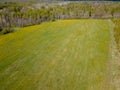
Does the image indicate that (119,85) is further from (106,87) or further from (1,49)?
(1,49)

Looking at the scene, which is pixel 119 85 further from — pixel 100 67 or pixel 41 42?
pixel 41 42

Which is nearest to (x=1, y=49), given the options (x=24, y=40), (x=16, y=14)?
(x=24, y=40)

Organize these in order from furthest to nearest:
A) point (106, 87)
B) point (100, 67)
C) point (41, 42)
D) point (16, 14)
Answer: point (16, 14)
point (41, 42)
point (100, 67)
point (106, 87)

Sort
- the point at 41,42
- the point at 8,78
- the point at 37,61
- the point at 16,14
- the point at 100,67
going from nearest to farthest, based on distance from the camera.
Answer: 1. the point at 8,78
2. the point at 100,67
3. the point at 37,61
4. the point at 41,42
5. the point at 16,14

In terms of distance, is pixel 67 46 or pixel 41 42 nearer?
pixel 67 46

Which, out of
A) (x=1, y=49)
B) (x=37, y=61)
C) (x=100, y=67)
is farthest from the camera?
(x=1, y=49)

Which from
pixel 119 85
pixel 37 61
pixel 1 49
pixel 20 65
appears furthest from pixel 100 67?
pixel 1 49
